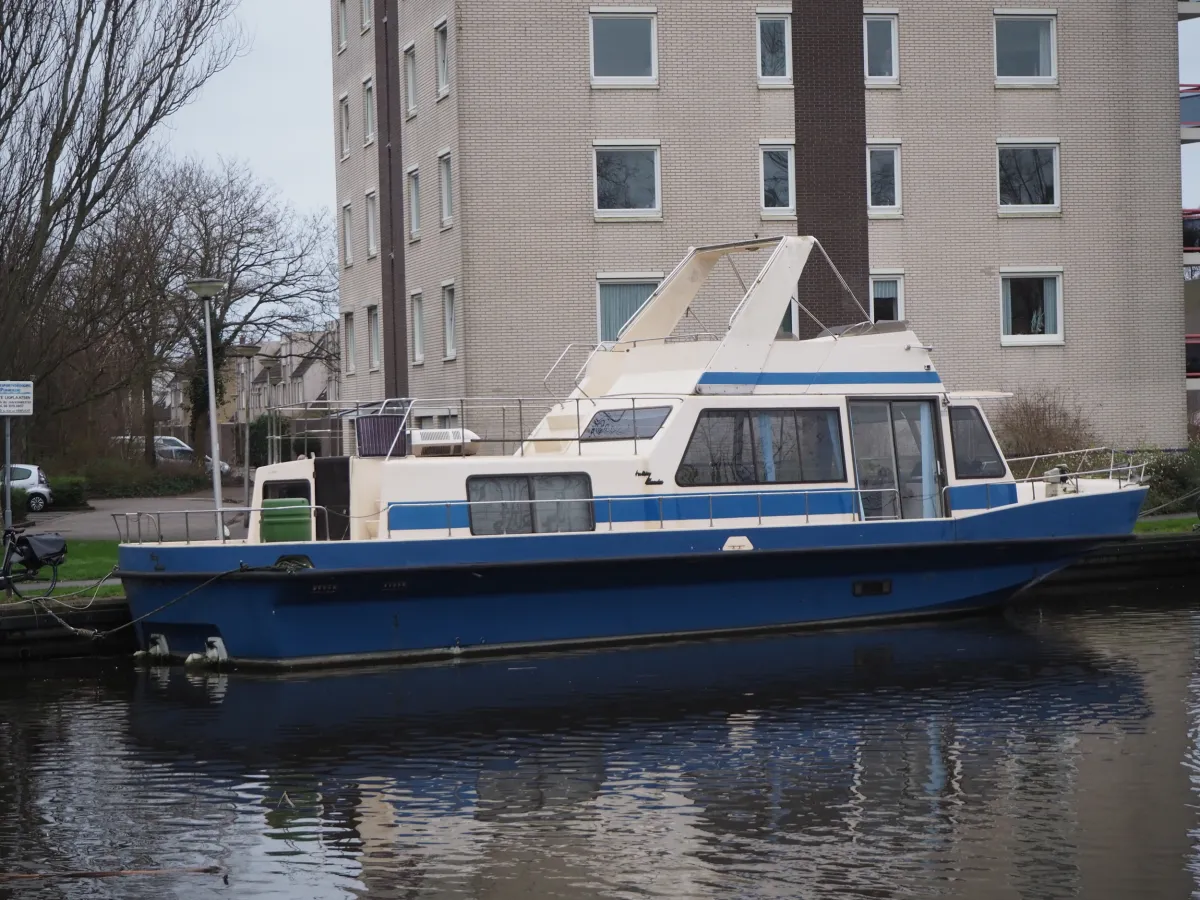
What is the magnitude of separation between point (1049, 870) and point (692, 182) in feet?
79.4

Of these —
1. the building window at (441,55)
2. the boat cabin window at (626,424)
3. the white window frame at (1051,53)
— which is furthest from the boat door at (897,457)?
the white window frame at (1051,53)

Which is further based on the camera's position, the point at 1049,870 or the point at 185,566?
the point at 185,566

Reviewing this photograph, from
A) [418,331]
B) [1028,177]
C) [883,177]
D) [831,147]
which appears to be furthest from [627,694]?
[1028,177]

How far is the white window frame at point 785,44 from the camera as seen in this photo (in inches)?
1264

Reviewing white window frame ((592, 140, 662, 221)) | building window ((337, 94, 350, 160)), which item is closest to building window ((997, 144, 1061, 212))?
white window frame ((592, 140, 662, 221))

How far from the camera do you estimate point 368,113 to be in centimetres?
3881

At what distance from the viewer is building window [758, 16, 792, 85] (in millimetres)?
32250

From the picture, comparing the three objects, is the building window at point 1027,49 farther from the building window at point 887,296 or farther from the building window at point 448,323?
the building window at point 448,323

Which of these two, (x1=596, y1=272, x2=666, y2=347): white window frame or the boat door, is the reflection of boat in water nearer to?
the boat door

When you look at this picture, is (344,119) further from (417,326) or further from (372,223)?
(417,326)

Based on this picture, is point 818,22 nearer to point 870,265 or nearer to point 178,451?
point 870,265

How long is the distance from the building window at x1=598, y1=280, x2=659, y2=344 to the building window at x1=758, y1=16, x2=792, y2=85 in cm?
468

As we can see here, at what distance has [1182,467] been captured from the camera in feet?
90.3

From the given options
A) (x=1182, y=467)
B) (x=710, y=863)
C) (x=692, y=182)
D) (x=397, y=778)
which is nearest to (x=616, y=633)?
(x=397, y=778)
